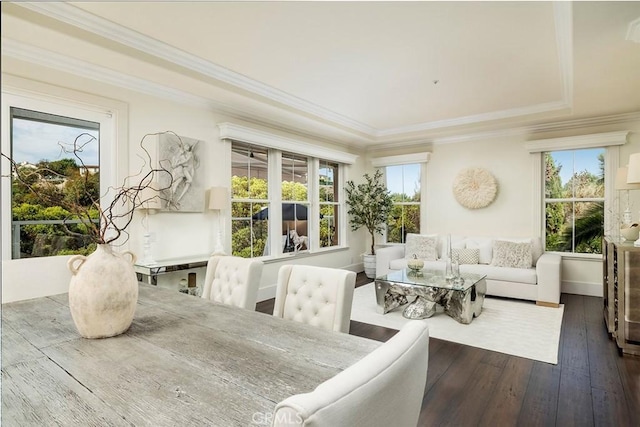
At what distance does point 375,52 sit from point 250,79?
139 centimetres

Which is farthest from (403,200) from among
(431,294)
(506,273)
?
(431,294)

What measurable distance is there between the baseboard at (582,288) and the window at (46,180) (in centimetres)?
593

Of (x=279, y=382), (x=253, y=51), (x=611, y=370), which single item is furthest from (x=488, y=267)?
(x=279, y=382)

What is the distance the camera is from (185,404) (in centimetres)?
98

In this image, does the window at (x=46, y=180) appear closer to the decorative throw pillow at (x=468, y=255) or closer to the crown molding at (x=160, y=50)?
the crown molding at (x=160, y=50)

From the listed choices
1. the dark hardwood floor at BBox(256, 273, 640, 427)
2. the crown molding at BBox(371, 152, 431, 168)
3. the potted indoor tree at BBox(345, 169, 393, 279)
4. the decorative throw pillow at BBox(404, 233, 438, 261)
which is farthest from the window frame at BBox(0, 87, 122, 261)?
the crown molding at BBox(371, 152, 431, 168)

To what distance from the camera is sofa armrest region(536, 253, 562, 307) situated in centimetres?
422

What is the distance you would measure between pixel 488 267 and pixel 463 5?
11.2ft

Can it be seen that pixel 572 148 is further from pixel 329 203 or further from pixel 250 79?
pixel 250 79

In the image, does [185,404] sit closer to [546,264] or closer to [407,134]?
[546,264]

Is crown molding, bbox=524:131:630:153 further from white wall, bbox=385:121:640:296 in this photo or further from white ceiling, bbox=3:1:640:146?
white ceiling, bbox=3:1:640:146

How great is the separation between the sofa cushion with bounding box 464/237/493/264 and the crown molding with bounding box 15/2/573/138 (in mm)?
1775

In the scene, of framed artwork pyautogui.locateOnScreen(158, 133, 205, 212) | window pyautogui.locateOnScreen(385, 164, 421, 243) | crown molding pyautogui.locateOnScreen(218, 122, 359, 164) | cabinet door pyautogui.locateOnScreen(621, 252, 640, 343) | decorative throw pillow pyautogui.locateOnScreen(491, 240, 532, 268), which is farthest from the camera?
window pyautogui.locateOnScreen(385, 164, 421, 243)

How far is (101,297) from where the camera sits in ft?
4.58
